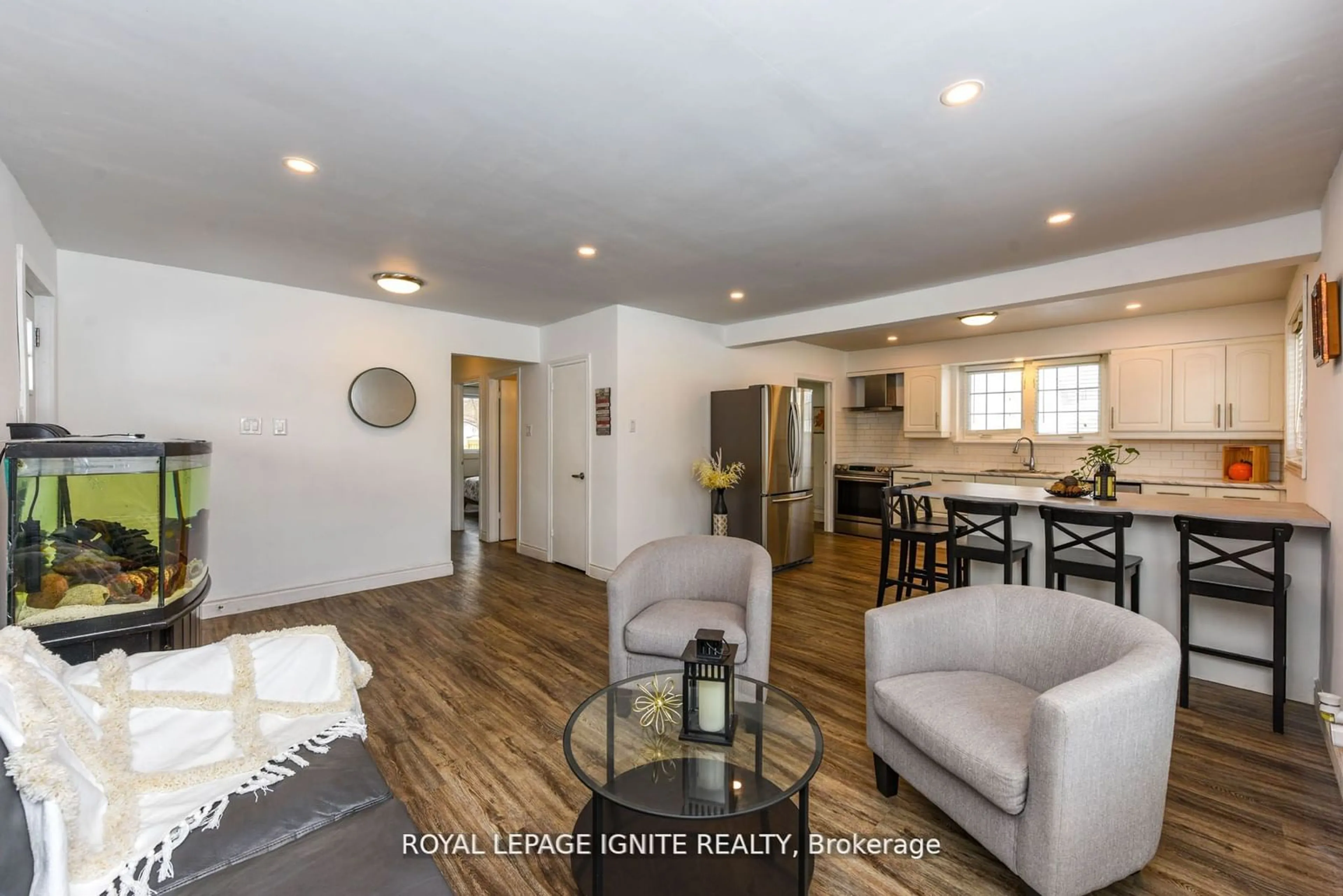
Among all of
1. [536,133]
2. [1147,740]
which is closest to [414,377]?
[536,133]

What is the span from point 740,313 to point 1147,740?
4434 millimetres

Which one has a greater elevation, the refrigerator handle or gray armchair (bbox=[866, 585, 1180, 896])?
the refrigerator handle

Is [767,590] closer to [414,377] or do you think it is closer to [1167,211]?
[1167,211]

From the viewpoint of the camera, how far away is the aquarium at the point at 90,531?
179 cm

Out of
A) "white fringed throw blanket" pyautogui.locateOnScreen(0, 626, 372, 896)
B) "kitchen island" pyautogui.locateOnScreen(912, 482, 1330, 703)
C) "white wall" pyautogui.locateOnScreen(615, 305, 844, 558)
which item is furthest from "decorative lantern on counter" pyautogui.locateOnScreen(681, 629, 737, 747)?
"white wall" pyautogui.locateOnScreen(615, 305, 844, 558)

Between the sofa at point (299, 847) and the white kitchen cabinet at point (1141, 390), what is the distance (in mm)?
6594

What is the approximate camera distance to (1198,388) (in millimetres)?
5055

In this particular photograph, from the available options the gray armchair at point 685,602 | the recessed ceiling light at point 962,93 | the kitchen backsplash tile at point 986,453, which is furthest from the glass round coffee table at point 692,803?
the kitchen backsplash tile at point 986,453

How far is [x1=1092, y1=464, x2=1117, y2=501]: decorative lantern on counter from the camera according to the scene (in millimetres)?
3371

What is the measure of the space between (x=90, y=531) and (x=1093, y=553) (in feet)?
14.9

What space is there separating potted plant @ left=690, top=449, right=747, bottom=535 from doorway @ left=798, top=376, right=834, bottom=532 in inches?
87.8

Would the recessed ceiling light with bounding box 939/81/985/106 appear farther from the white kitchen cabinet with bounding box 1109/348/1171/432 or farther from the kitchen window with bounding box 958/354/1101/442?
the kitchen window with bounding box 958/354/1101/442

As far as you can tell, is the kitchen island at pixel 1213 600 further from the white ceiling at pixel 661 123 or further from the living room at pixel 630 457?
the white ceiling at pixel 661 123

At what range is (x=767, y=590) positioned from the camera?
2.54 m
